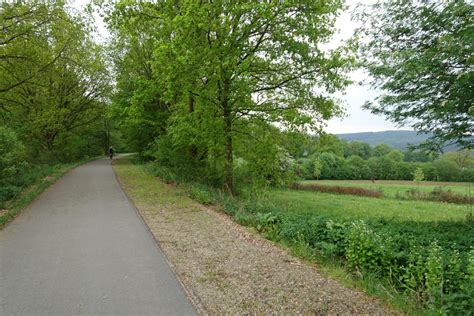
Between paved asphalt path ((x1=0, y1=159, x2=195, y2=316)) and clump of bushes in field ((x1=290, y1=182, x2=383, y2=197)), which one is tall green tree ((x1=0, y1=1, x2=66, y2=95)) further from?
clump of bushes in field ((x1=290, y1=182, x2=383, y2=197))

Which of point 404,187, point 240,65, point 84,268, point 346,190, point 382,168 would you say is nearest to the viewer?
point 84,268

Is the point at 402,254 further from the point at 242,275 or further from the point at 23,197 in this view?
the point at 23,197

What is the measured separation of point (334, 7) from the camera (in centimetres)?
1088

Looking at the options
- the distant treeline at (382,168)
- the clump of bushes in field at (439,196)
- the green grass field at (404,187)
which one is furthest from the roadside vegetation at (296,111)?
the distant treeline at (382,168)

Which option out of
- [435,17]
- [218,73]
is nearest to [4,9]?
[218,73]

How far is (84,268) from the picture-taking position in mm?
4973

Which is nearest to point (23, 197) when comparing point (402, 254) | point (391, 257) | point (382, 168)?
point (391, 257)

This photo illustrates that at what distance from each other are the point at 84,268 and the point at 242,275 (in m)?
2.68

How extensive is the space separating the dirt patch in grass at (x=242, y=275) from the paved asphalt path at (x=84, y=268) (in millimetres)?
330

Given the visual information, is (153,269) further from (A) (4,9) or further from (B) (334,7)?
(A) (4,9)

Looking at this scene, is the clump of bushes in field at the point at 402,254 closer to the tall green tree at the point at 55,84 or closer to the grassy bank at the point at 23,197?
the grassy bank at the point at 23,197

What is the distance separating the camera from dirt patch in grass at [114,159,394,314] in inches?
149

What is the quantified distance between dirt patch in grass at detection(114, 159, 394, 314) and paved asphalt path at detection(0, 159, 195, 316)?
0.33 metres

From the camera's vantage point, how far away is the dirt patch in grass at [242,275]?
3.77 m
